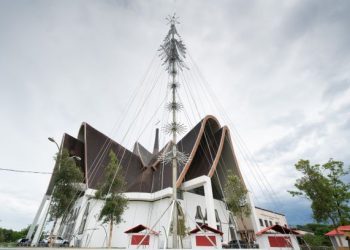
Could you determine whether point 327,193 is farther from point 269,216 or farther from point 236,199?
point 269,216

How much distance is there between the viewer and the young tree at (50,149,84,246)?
63.2 ft

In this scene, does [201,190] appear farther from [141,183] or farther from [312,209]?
[312,209]

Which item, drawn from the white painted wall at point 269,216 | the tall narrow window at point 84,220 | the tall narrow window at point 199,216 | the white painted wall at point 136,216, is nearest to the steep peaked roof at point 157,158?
the white painted wall at point 136,216

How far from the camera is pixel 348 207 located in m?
18.6

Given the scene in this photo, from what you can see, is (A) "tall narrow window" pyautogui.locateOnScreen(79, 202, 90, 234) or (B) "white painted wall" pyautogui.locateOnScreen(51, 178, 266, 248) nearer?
(B) "white painted wall" pyautogui.locateOnScreen(51, 178, 266, 248)

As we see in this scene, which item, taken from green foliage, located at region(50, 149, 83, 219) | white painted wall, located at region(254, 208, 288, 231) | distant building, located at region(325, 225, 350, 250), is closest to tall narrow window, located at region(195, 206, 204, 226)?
distant building, located at region(325, 225, 350, 250)

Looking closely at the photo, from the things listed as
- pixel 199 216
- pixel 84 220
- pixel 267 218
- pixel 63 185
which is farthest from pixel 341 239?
pixel 84 220

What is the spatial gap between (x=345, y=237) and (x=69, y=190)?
2716cm

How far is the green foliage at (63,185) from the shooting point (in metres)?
19.2

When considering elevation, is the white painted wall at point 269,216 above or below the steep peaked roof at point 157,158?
below

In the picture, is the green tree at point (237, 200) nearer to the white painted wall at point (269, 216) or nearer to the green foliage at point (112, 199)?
the green foliage at point (112, 199)

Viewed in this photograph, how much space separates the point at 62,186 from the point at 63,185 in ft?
0.41

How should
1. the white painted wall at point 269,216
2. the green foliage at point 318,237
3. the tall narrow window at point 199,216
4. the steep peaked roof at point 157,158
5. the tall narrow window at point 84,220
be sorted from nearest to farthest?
the tall narrow window at point 84,220 → the tall narrow window at point 199,216 → the green foliage at point 318,237 → the steep peaked roof at point 157,158 → the white painted wall at point 269,216

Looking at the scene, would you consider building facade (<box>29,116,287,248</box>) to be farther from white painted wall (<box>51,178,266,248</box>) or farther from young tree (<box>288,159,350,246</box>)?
young tree (<box>288,159,350,246</box>)
